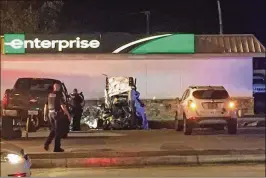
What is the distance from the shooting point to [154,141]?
17891 millimetres

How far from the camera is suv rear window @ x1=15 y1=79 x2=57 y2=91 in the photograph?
826 inches

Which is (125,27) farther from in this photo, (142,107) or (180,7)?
(142,107)

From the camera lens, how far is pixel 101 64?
24.8 m

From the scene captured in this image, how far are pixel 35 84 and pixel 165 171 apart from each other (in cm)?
935

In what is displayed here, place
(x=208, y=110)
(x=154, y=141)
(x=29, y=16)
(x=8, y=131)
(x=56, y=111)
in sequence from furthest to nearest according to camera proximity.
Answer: (x=29, y=16), (x=208, y=110), (x=8, y=131), (x=154, y=141), (x=56, y=111)

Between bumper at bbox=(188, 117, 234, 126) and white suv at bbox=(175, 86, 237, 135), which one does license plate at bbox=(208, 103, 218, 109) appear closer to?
white suv at bbox=(175, 86, 237, 135)

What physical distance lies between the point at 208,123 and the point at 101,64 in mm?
6612

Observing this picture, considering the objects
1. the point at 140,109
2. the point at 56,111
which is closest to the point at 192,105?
the point at 140,109

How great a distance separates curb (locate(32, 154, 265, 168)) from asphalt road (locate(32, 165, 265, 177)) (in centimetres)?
51

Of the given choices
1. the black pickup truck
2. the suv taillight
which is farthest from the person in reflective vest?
the suv taillight

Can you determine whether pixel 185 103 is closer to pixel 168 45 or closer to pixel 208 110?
Answer: pixel 208 110

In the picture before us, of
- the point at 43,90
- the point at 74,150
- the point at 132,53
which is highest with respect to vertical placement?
the point at 132,53

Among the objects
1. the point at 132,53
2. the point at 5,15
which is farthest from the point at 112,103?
the point at 5,15

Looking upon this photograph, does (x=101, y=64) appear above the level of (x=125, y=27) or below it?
below
